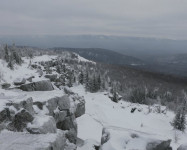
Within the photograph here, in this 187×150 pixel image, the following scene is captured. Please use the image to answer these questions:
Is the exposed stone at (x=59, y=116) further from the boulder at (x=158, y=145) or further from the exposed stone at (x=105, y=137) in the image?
the boulder at (x=158, y=145)

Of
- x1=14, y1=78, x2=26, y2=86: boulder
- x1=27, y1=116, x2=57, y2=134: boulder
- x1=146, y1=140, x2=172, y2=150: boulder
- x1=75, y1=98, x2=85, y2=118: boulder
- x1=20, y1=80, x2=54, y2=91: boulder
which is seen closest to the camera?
x1=146, y1=140, x2=172, y2=150: boulder

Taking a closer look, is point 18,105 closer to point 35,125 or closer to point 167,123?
point 35,125

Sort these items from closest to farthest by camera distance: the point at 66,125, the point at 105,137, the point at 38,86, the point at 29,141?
the point at 29,141 → the point at 105,137 → the point at 66,125 → the point at 38,86

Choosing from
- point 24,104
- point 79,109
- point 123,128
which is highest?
point 24,104

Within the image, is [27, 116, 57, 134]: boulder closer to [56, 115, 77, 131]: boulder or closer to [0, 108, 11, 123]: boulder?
[0, 108, 11, 123]: boulder

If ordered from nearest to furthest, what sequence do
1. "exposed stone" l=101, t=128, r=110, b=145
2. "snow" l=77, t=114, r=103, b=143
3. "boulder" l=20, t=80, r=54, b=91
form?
"exposed stone" l=101, t=128, r=110, b=145
"snow" l=77, t=114, r=103, b=143
"boulder" l=20, t=80, r=54, b=91

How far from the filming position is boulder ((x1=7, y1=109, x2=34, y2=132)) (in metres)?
10.8

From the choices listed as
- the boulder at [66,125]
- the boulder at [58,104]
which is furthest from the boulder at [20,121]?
the boulder at [66,125]

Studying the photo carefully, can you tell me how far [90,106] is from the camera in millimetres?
29156

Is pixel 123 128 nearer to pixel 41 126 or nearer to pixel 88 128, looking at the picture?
pixel 41 126

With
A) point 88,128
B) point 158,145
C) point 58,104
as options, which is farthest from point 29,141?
point 88,128

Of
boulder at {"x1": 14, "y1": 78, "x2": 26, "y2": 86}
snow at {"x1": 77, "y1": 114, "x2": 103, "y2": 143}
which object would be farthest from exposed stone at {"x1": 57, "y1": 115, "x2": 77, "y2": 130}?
boulder at {"x1": 14, "y1": 78, "x2": 26, "y2": 86}

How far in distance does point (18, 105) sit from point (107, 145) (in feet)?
23.9

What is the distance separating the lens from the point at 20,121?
11.1 metres
